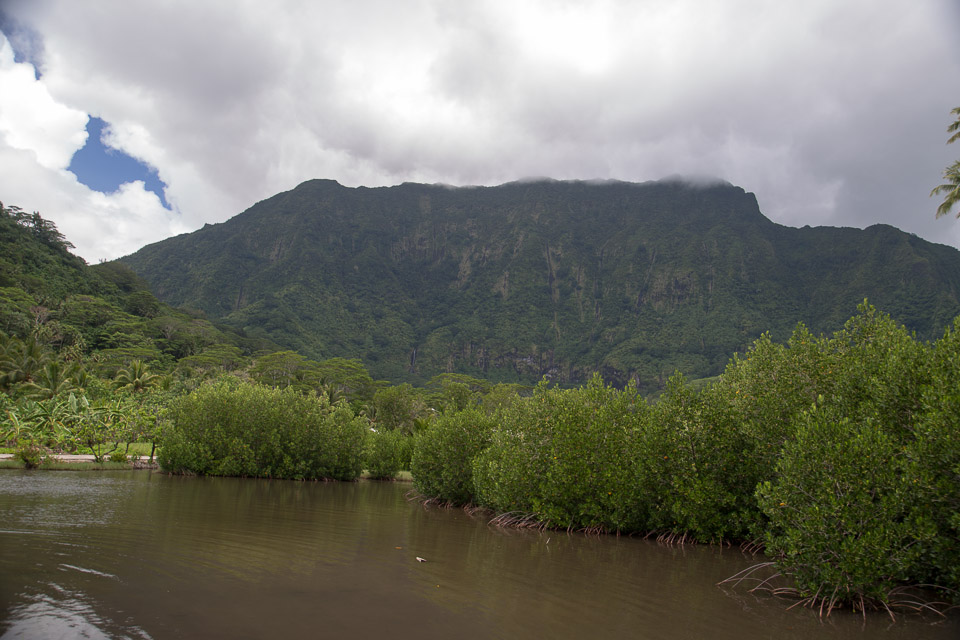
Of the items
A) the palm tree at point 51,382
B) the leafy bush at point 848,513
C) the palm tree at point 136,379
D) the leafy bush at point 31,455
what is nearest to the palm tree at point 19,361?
the palm tree at point 51,382

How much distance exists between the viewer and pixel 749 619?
916cm

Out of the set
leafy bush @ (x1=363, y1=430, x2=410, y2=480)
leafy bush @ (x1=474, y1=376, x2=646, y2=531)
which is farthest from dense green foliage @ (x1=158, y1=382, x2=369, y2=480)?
leafy bush @ (x1=474, y1=376, x2=646, y2=531)

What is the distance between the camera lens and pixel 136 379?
2217 inches

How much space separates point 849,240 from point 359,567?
722ft

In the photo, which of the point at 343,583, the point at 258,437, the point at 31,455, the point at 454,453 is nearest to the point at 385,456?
the point at 258,437

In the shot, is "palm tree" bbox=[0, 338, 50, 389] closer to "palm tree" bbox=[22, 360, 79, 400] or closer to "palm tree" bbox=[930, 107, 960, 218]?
"palm tree" bbox=[22, 360, 79, 400]

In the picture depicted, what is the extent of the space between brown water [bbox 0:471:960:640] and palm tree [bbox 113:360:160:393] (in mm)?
41682

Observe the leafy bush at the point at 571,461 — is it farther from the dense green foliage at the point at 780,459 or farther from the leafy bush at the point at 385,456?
the leafy bush at the point at 385,456

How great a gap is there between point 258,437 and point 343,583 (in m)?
29.3

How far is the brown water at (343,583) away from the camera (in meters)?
7.35

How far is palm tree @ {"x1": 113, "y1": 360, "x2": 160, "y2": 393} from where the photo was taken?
5484 centimetres

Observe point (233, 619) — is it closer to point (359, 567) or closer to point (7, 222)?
point (359, 567)

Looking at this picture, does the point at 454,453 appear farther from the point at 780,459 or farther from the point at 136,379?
the point at 136,379

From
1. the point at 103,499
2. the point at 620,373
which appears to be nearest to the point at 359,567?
the point at 103,499
